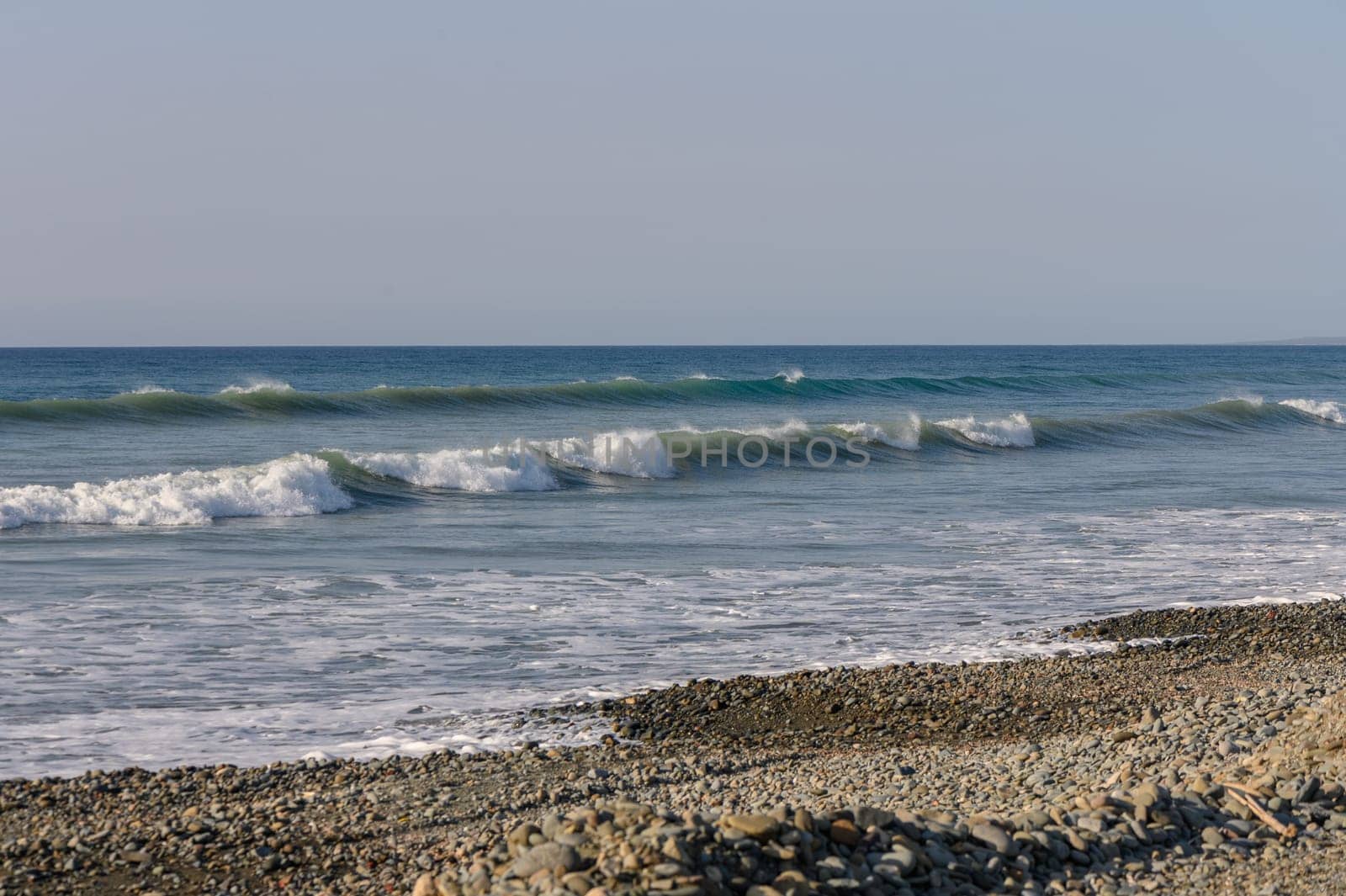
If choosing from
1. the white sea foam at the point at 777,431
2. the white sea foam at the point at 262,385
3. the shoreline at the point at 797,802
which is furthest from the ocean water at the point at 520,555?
the white sea foam at the point at 262,385

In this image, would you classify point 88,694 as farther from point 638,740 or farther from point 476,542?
point 476,542

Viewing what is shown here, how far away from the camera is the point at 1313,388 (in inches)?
2274

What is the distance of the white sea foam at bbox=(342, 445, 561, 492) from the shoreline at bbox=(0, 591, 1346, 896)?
496 inches

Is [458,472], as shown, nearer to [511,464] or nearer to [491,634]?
[511,464]

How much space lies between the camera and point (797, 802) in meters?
5.56

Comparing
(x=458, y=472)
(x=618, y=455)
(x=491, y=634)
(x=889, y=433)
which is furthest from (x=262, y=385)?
(x=491, y=634)

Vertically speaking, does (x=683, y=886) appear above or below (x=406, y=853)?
above

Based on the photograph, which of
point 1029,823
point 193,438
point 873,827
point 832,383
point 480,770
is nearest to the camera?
point 873,827

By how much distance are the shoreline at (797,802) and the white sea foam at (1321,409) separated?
34.9 meters

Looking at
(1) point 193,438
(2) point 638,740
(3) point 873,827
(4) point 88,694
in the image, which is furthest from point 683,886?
(1) point 193,438

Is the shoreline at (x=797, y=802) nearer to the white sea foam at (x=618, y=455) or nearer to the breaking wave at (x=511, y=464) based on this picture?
the breaking wave at (x=511, y=464)

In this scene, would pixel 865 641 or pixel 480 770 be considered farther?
pixel 865 641

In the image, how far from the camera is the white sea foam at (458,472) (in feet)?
66.6

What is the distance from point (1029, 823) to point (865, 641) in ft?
15.5
